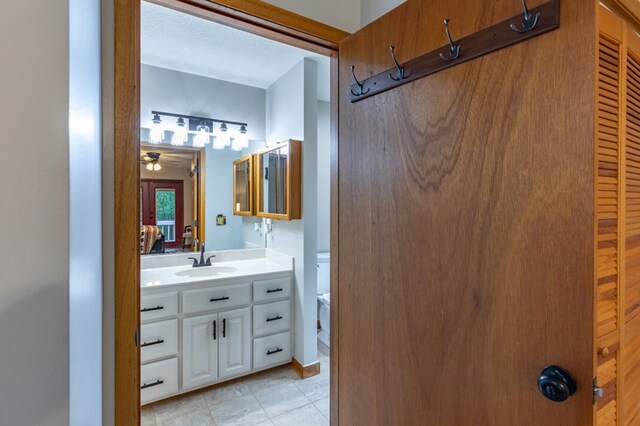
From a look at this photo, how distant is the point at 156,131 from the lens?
97.0 inches

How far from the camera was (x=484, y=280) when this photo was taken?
82 cm

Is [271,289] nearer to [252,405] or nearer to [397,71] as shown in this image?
[252,405]

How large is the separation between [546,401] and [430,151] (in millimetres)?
695

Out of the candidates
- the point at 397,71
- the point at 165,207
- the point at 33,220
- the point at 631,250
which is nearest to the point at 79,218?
the point at 33,220

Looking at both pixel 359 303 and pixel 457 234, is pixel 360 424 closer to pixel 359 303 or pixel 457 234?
pixel 359 303

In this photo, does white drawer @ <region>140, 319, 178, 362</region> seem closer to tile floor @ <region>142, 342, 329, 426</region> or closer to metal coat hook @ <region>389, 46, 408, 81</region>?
tile floor @ <region>142, 342, 329, 426</region>

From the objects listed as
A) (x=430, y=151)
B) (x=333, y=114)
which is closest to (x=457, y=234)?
(x=430, y=151)

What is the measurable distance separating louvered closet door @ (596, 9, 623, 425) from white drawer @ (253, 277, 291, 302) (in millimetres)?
1996

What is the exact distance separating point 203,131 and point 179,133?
0.64ft

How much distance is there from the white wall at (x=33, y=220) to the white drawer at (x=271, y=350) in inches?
81.6

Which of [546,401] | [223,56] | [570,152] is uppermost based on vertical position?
[223,56]

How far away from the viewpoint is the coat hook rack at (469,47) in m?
0.70

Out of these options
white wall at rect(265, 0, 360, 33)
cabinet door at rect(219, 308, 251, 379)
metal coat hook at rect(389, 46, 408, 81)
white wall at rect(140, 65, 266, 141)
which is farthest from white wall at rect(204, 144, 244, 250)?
metal coat hook at rect(389, 46, 408, 81)

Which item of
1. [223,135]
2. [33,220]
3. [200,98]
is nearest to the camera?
[33,220]
